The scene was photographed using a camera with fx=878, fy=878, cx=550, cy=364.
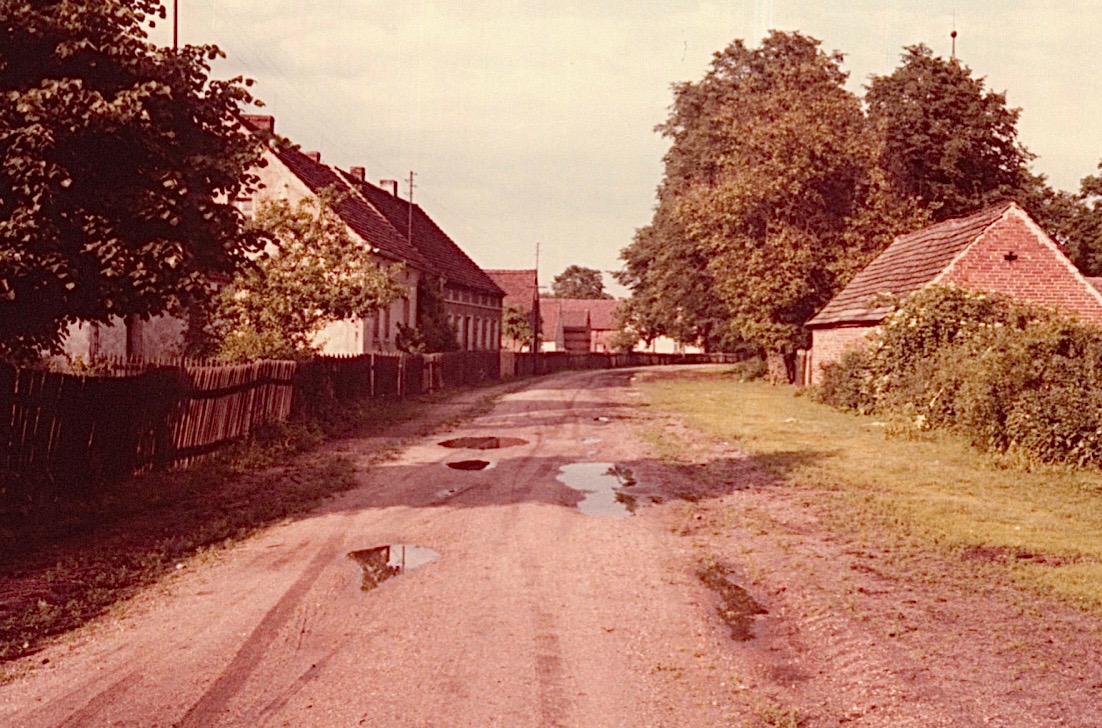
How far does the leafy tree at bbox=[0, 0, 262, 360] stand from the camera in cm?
803

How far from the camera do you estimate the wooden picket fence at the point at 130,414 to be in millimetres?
9000

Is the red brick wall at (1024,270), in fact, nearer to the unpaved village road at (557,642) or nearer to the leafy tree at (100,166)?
the unpaved village road at (557,642)

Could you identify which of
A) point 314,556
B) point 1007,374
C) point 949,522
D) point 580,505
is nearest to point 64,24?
point 314,556

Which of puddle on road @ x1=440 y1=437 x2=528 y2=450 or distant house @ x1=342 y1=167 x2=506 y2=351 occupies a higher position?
distant house @ x1=342 y1=167 x2=506 y2=351

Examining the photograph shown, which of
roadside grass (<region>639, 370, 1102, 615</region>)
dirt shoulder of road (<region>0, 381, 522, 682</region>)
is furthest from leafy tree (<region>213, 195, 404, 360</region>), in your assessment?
roadside grass (<region>639, 370, 1102, 615</region>)

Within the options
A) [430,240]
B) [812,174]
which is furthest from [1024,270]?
[430,240]

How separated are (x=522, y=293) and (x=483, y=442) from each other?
60.4 m

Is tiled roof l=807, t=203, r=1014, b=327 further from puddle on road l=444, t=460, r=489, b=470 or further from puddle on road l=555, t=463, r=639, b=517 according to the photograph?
puddle on road l=444, t=460, r=489, b=470

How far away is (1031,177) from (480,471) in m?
43.5

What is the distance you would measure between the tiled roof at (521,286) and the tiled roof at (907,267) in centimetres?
4616

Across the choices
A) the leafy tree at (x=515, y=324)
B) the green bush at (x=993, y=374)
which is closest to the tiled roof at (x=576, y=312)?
the leafy tree at (x=515, y=324)

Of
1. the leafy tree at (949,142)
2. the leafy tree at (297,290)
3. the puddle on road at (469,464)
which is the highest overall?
the leafy tree at (949,142)

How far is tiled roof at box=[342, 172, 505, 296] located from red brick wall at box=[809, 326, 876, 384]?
67.4 feet

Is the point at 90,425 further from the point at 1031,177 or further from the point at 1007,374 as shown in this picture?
the point at 1031,177
